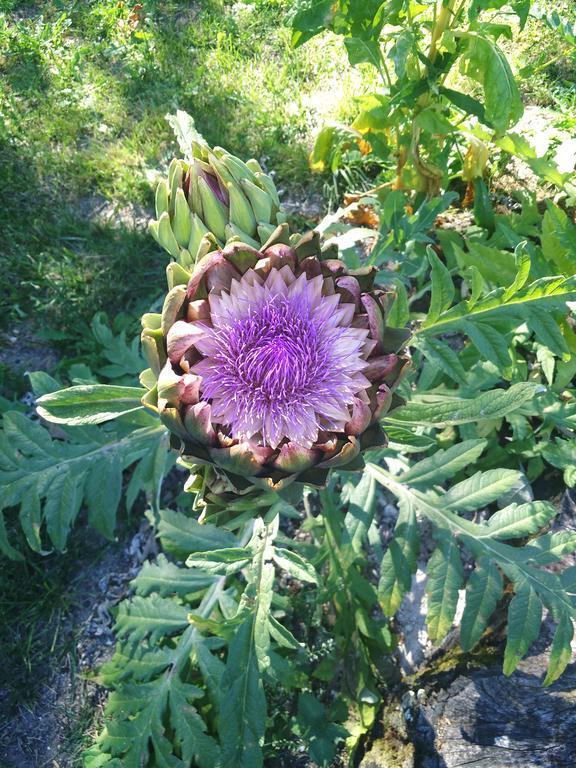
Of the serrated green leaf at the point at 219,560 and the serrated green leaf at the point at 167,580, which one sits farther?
the serrated green leaf at the point at 167,580

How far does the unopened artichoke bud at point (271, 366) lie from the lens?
66.4 inches

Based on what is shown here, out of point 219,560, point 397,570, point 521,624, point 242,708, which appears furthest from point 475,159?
point 242,708

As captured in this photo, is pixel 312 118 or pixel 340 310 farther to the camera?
pixel 312 118

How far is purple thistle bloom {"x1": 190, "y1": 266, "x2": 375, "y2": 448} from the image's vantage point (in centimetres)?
180

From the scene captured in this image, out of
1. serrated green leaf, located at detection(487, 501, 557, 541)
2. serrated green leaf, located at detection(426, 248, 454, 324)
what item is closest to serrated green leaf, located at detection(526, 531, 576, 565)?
serrated green leaf, located at detection(487, 501, 557, 541)

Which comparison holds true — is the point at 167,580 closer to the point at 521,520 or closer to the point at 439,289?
the point at 521,520

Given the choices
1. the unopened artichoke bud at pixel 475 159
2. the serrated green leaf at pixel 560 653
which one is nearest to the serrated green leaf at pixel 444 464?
the serrated green leaf at pixel 560 653

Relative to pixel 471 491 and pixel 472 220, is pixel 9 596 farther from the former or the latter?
pixel 472 220

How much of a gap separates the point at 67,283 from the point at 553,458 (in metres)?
2.55

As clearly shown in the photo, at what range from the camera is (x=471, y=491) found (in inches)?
80.4

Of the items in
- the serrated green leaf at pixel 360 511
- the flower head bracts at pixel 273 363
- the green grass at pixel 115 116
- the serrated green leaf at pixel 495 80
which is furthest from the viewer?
the green grass at pixel 115 116

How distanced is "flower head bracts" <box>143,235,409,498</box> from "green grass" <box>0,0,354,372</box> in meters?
1.66

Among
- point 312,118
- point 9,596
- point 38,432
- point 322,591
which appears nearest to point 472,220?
point 312,118

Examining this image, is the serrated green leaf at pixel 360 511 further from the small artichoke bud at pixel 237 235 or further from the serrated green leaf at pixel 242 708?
the small artichoke bud at pixel 237 235
